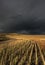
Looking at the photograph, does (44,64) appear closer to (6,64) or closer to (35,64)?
(35,64)

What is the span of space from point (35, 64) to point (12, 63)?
1138 millimetres

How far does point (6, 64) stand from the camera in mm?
9734

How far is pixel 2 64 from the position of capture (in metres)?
9.50

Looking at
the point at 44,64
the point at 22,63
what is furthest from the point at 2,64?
the point at 44,64

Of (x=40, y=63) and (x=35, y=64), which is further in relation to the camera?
(x=40, y=63)

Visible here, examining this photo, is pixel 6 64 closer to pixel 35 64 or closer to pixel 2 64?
pixel 2 64

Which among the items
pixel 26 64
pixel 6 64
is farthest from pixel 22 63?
pixel 6 64

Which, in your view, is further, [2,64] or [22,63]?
[22,63]

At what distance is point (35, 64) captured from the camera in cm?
1008

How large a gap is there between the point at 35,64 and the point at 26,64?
44 cm

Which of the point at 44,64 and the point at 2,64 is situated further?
the point at 44,64

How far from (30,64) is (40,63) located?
3.13 feet

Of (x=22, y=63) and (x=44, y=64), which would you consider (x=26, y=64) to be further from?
(x=44, y=64)

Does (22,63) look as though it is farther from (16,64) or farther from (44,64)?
(44,64)
